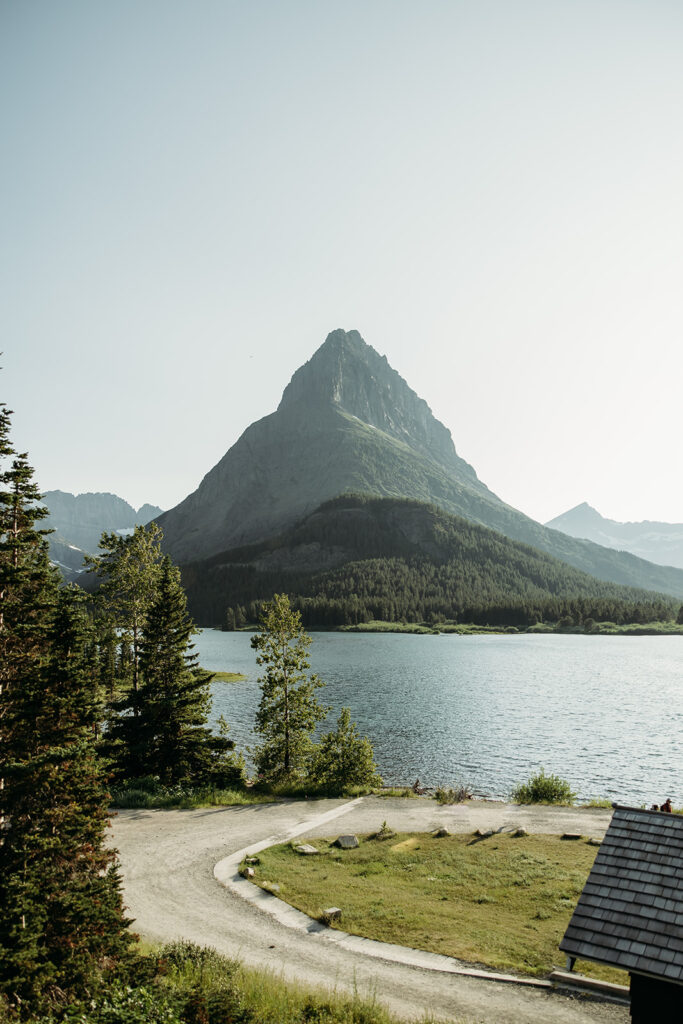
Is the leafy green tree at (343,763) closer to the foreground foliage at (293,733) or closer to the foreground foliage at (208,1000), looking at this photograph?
the foreground foliage at (293,733)

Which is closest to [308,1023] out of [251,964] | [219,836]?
[251,964]

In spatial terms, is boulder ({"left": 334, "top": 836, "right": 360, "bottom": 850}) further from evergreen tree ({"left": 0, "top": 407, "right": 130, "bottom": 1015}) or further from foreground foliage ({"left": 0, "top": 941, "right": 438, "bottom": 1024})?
evergreen tree ({"left": 0, "top": 407, "right": 130, "bottom": 1015})

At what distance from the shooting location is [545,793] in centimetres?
4459

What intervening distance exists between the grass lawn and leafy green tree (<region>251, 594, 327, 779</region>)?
41.9 feet

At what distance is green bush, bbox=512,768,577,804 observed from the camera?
44.1 m

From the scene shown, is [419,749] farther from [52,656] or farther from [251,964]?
[52,656]

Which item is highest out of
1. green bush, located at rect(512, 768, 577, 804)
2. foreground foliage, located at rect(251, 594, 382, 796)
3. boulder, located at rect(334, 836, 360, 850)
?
foreground foliage, located at rect(251, 594, 382, 796)

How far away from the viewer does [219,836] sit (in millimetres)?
34469

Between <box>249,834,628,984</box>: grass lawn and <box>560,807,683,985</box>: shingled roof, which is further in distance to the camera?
<box>249,834,628,984</box>: grass lawn

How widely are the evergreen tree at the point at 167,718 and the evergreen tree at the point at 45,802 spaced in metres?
19.5

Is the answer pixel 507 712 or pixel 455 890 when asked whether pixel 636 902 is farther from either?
pixel 507 712

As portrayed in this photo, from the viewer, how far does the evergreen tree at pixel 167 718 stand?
137 feet

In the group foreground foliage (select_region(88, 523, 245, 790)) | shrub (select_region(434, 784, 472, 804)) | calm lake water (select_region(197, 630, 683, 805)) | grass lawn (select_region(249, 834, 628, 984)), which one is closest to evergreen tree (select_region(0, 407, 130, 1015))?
grass lawn (select_region(249, 834, 628, 984))

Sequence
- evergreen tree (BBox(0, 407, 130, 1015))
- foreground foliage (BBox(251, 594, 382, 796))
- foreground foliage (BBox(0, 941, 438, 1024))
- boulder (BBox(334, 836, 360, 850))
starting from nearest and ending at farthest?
1. foreground foliage (BBox(0, 941, 438, 1024))
2. evergreen tree (BBox(0, 407, 130, 1015))
3. boulder (BBox(334, 836, 360, 850))
4. foreground foliage (BBox(251, 594, 382, 796))
